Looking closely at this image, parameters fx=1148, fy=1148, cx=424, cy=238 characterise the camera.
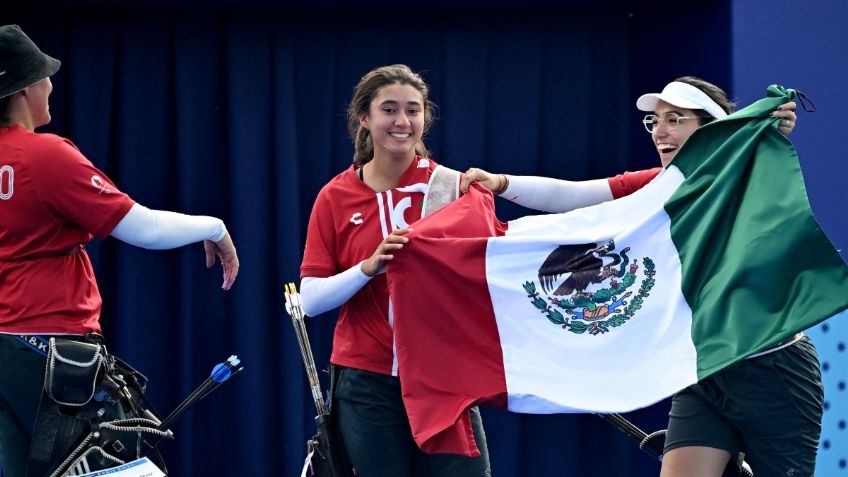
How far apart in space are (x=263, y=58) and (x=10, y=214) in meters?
2.05

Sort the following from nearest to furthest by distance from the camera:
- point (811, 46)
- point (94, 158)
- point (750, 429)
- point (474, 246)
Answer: point (750, 429)
point (474, 246)
point (811, 46)
point (94, 158)

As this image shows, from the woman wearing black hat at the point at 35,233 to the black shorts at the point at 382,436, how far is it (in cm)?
64

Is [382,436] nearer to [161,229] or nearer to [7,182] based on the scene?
[161,229]

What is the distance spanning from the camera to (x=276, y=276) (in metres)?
4.76

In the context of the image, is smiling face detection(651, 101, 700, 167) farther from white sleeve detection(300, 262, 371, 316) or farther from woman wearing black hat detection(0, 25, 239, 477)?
woman wearing black hat detection(0, 25, 239, 477)

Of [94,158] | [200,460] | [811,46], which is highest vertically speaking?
[811,46]

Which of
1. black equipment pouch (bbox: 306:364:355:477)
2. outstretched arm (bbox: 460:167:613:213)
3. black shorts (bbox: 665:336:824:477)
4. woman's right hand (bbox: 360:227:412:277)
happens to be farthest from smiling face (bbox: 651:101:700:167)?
black equipment pouch (bbox: 306:364:355:477)

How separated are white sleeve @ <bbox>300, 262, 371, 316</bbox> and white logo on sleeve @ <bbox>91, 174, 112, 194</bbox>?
0.55 metres

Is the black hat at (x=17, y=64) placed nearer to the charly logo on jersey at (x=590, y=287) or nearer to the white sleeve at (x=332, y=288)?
the white sleeve at (x=332, y=288)

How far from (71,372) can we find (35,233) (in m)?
0.36

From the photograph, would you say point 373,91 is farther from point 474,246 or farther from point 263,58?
point 263,58

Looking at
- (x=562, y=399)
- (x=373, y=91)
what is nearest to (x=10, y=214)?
(x=373, y=91)

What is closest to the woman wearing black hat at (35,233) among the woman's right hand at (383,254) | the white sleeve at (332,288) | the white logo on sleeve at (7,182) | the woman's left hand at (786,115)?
the white logo on sleeve at (7,182)

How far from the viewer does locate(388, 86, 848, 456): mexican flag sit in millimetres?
2709
